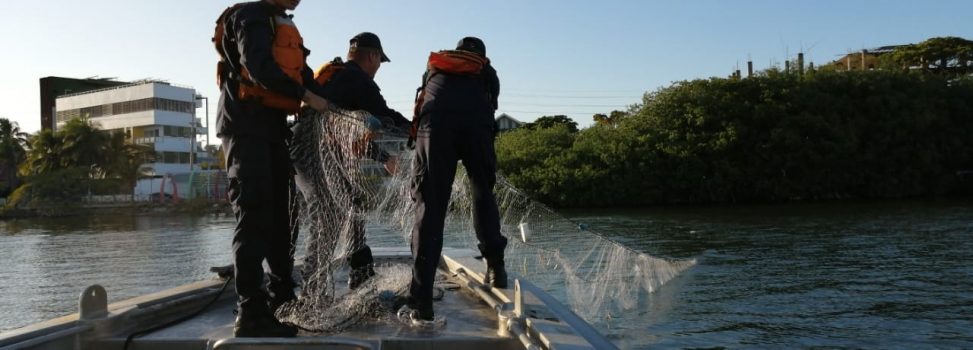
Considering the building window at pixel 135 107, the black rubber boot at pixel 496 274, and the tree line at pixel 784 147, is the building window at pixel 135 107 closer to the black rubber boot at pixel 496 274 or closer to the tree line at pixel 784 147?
the tree line at pixel 784 147

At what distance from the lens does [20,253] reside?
920 inches

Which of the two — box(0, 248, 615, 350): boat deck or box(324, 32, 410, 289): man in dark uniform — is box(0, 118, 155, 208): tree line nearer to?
box(324, 32, 410, 289): man in dark uniform

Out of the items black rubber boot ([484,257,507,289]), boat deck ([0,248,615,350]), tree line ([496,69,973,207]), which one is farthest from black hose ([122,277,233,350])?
tree line ([496,69,973,207])

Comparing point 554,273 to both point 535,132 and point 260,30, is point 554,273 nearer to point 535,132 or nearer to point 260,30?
point 260,30

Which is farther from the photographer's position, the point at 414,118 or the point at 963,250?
the point at 963,250

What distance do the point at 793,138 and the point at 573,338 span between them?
157 ft

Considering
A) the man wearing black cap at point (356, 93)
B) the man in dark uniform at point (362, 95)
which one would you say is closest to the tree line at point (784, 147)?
the man in dark uniform at point (362, 95)

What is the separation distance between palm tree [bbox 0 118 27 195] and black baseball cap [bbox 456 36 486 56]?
3088 inches

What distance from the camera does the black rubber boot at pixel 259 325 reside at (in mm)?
3432

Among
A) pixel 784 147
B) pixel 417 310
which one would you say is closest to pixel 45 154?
pixel 784 147

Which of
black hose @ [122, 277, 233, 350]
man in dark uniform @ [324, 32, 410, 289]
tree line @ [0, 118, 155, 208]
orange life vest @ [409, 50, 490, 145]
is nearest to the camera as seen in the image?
black hose @ [122, 277, 233, 350]

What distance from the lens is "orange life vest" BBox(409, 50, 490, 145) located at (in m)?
4.28

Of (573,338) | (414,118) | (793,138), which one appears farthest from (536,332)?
(793,138)

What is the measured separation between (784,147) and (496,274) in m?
47.2
